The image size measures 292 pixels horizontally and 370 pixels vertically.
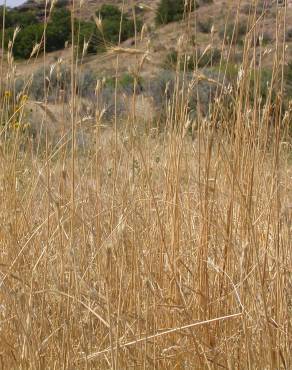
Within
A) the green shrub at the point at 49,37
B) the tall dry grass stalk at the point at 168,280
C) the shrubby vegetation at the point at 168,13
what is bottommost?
the green shrub at the point at 49,37

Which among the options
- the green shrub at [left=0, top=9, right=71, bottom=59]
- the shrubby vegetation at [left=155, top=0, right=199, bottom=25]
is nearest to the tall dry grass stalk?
the shrubby vegetation at [left=155, top=0, right=199, bottom=25]

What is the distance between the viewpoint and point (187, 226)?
1987 millimetres

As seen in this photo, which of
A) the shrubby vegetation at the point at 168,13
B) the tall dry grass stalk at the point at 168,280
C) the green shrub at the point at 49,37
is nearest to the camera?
the tall dry grass stalk at the point at 168,280

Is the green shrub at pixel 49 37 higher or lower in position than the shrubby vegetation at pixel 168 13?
lower

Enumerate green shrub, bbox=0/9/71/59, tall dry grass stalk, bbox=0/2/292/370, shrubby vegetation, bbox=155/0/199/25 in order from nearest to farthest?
tall dry grass stalk, bbox=0/2/292/370, shrubby vegetation, bbox=155/0/199/25, green shrub, bbox=0/9/71/59

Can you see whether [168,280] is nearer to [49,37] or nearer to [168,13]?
[168,13]

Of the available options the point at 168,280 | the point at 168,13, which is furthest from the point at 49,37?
the point at 168,280

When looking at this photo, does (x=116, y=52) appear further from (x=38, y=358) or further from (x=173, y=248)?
(x=38, y=358)

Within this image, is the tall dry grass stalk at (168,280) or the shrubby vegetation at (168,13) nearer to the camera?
the tall dry grass stalk at (168,280)

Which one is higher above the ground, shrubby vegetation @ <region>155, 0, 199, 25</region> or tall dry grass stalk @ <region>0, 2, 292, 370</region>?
shrubby vegetation @ <region>155, 0, 199, 25</region>

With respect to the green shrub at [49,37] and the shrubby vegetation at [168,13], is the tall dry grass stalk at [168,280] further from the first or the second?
the green shrub at [49,37]

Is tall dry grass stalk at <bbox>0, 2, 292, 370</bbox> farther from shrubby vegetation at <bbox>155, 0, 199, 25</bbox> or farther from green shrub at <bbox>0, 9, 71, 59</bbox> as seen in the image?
green shrub at <bbox>0, 9, 71, 59</bbox>

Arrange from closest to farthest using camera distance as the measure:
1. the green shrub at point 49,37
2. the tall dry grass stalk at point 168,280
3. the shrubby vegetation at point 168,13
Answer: the tall dry grass stalk at point 168,280 → the shrubby vegetation at point 168,13 → the green shrub at point 49,37

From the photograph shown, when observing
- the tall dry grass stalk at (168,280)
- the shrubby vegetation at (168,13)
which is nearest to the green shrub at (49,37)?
the shrubby vegetation at (168,13)
